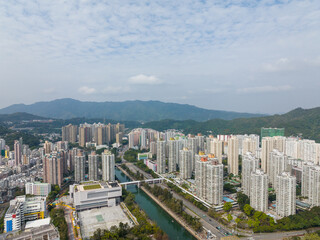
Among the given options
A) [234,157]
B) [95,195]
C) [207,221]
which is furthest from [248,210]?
[234,157]

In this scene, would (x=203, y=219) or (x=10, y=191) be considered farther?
(x=10, y=191)

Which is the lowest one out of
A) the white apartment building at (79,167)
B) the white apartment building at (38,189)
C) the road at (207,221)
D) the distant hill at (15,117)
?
the road at (207,221)

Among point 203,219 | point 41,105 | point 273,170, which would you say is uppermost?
point 41,105

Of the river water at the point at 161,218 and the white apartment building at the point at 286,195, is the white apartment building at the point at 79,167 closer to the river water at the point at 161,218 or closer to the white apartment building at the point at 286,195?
the river water at the point at 161,218

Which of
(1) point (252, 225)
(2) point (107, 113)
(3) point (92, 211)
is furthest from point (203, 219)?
(2) point (107, 113)

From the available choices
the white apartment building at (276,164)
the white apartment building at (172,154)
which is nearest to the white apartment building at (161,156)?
the white apartment building at (172,154)

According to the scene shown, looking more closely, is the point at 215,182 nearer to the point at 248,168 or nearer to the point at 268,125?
the point at 248,168

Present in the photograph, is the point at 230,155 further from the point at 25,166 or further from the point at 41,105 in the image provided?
the point at 41,105
